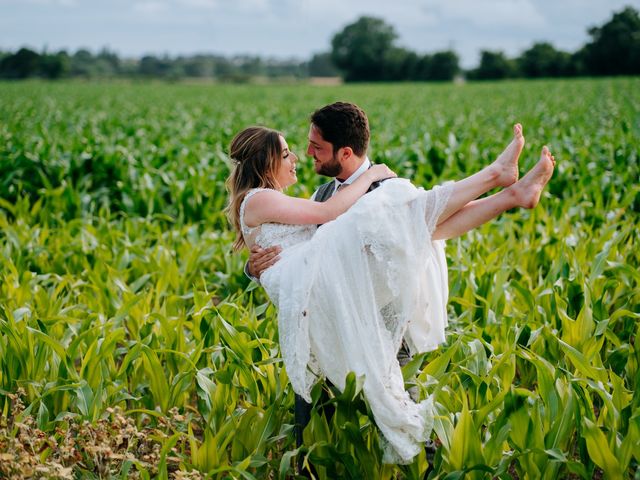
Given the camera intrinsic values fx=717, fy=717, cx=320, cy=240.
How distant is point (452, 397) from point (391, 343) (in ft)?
2.03

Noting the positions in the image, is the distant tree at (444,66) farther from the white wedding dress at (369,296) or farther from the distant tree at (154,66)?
the white wedding dress at (369,296)

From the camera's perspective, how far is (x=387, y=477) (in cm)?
279

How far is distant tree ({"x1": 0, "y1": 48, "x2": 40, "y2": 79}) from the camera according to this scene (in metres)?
81.9

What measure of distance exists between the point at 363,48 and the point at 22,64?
41011 millimetres

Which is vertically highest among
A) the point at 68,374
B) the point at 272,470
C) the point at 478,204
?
the point at 478,204

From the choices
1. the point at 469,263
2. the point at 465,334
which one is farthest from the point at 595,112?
the point at 465,334

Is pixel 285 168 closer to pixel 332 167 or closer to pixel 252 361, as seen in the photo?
pixel 332 167

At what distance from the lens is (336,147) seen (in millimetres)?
2693

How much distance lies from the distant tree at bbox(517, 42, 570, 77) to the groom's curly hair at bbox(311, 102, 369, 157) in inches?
2864

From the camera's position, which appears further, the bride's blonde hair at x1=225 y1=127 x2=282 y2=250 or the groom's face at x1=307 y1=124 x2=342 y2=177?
the bride's blonde hair at x1=225 y1=127 x2=282 y2=250

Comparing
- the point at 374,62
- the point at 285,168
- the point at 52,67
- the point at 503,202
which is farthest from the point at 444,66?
the point at 503,202

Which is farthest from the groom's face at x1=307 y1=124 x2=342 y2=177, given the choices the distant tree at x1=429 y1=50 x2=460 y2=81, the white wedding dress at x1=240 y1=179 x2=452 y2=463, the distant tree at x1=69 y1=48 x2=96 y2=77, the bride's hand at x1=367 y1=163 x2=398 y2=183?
the distant tree at x1=69 y1=48 x2=96 y2=77

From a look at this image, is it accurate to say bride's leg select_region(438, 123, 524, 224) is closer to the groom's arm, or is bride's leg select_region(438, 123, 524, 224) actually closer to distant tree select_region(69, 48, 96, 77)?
the groom's arm

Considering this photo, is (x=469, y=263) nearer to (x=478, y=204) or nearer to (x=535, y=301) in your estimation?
(x=535, y=301)
